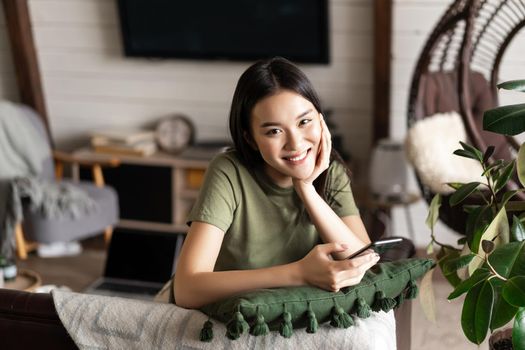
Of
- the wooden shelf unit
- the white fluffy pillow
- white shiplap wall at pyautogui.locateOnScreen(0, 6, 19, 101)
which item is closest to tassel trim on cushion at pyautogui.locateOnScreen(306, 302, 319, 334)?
the white fluffy pillow

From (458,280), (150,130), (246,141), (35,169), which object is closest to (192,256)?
(246,141)

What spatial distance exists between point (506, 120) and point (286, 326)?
66 cm

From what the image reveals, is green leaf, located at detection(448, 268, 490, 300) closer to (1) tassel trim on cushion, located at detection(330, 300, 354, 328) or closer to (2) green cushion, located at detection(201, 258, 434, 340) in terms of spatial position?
(2) green cushion, located at detection(201, 258, 434, 340)

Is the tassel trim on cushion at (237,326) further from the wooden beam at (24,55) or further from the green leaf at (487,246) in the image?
the wooden beam at (24,55)

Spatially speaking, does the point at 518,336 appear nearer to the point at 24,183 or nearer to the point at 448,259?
the point at 448,259

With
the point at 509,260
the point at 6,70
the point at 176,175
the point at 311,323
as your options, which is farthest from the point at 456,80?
the point at 6,70

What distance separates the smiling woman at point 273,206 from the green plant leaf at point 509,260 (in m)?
0.25

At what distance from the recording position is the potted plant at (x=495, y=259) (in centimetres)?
154

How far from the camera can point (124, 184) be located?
4.55m

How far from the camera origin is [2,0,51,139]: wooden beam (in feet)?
15.0

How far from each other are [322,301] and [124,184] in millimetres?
3190

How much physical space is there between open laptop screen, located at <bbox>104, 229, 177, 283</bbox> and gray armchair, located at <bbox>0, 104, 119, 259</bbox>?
59 centimetres

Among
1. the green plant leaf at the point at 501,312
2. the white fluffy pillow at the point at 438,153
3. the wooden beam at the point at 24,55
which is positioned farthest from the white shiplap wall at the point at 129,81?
the green plant leaf at the point at 501,312

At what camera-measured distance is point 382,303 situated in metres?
1.56
